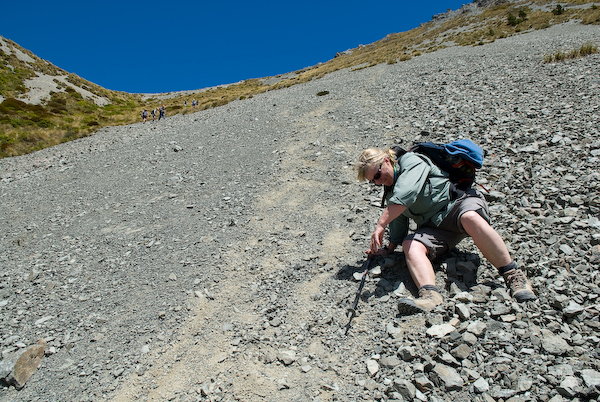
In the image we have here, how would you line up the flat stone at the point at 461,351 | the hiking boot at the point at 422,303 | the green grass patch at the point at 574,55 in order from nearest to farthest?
the flat stone at the point at 461,351 < the hiking boot at the point at 422,303 < the green grass patch at the point at 574,55

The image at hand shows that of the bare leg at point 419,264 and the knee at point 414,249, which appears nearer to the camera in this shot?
the bare leg at point 419,264

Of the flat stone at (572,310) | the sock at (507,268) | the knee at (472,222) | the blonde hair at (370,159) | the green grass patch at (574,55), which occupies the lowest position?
the flat stone at (572,310)

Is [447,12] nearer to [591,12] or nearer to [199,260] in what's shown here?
[591,12]

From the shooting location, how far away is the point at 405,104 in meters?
15.6

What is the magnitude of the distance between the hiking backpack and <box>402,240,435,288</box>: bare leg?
865mm

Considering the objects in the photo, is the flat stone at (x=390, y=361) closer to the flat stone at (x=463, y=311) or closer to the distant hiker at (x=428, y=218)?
the distant hiker at (x=428, y=218)

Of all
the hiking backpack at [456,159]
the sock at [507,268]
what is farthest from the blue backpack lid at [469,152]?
the sock at [507,268]

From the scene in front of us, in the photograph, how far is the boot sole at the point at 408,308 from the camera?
4.77 meters

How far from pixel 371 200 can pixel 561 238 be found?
4.04 metres

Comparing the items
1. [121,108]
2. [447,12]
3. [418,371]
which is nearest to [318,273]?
[418,371]

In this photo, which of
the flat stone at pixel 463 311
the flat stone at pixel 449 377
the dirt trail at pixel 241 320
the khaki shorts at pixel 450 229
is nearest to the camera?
the flat stone at pixel 449 377

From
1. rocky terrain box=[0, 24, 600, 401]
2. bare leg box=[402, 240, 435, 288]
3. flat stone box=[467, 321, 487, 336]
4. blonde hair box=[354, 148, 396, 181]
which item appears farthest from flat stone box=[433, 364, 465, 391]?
blonde hair box=[354, 148, 396, 181]

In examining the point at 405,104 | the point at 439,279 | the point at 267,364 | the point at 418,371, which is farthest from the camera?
the point at 405,104

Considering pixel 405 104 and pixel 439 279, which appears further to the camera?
pixel 405 104
